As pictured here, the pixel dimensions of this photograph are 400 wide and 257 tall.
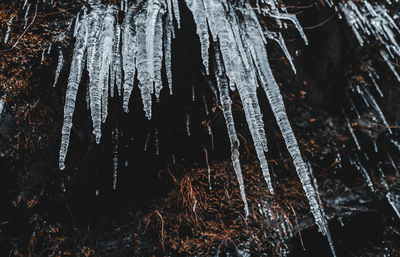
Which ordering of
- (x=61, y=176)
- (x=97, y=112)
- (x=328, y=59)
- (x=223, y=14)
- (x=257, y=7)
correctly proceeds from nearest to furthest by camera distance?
(x=97, y=112) → (x=223, y=14) → (x=61, y=176) → (x=257, y=7) → (x=328, y=59)

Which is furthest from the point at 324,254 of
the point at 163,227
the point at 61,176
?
the point at 61,176

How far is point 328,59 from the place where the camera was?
3.42m

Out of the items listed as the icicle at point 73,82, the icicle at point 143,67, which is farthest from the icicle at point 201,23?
the icicle at point 73,82

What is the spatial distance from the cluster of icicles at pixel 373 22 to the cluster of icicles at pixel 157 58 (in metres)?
1.87

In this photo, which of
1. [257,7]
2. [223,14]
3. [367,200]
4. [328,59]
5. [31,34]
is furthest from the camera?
[328,59]

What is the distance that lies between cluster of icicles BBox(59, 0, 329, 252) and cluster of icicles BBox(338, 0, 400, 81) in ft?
6.12

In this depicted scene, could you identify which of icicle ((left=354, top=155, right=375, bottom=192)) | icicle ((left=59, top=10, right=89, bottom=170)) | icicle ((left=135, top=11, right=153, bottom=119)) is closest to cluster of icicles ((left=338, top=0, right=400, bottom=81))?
icicle ((left=354, top=155, right=375, bottom=192))

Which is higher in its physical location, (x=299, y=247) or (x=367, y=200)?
(x=367, y=200)

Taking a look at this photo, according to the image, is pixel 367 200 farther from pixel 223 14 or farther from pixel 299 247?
pixel 223 14

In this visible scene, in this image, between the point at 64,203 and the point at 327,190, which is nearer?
the point at 64,203

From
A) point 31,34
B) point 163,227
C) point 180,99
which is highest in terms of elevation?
point 31,34

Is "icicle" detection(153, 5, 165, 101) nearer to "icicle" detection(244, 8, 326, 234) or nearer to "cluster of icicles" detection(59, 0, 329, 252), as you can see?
"cluster of icicles" detection(59, 0, 329, 252)

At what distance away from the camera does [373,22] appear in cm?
347

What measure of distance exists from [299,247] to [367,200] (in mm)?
996
